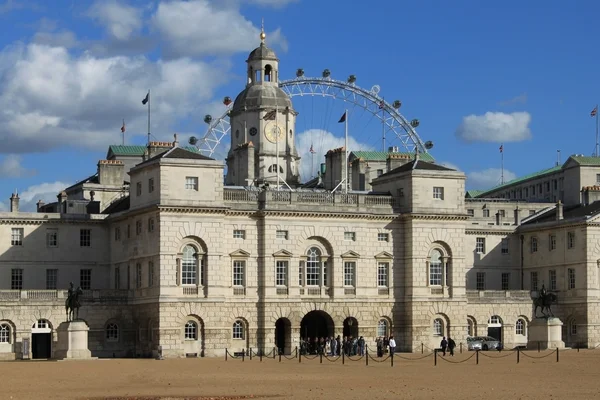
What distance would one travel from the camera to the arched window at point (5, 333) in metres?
96.1

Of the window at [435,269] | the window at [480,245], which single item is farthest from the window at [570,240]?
the window at [435,269]

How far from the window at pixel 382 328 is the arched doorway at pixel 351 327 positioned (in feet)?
5.89

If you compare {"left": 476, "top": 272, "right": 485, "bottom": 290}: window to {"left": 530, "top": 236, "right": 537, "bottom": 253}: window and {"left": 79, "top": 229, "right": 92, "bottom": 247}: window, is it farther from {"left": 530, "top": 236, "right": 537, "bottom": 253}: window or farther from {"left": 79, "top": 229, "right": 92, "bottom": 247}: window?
{"left": 79, "top": 229, "right": 92, "bottom": 247}: window

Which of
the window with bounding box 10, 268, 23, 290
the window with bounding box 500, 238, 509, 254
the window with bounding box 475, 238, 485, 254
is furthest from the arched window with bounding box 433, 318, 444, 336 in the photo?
the window with bounding box 10, 268, 23, 290

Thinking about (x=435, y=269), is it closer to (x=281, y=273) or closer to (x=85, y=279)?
(x=281, y=273)

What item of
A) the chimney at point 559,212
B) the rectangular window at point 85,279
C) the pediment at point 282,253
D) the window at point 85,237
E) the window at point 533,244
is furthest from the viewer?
the window at point 533,244

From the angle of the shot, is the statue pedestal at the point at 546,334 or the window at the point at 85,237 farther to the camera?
the window at the point at 85,237

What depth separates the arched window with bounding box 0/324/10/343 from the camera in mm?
96125

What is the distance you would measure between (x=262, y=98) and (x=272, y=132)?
2.85 metres

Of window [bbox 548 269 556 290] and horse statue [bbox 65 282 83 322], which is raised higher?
window [bbox 548 269 556 290]

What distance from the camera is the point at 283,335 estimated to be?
103 m

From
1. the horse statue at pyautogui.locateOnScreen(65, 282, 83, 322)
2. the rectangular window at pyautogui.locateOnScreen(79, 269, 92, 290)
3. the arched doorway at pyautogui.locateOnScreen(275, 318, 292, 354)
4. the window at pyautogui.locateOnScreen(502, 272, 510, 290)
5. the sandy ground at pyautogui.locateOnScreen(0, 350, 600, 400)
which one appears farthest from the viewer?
the window at pyautogui.locateOnScreen(502, 272, 510, 290)

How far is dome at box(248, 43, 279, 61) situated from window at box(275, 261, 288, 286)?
22.0 m

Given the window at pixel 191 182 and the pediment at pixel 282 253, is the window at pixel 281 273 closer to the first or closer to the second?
the pediment at pixel 282 253
